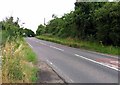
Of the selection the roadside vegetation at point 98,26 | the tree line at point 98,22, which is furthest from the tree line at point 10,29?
the tree line at point 98,22

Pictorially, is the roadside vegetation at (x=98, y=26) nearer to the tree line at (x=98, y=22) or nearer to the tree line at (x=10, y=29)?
the tree line at (x=98, y=22)

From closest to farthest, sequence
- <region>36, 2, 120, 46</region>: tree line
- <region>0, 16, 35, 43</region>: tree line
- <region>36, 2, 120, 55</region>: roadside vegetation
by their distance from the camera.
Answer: <region>0, 16, 35, 43</region>: tree line, <region>36, 2, 120, 55</region>: roadside vegetation, <region>36, 2, 120, 46</region>: tree line

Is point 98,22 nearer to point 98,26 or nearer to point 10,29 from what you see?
point 98,26

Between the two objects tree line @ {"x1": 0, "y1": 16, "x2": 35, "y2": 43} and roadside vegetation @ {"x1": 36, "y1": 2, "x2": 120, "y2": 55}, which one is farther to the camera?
roadside vegetation @ {"x1": 36, "y1": 2, "x2": 120, "y2": 55}

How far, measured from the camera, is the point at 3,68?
9.73m

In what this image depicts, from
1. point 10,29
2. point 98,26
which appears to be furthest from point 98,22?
point 10,29

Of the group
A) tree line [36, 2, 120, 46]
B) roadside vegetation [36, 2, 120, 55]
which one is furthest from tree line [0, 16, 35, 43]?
tree line [36, 2, 120, 46]

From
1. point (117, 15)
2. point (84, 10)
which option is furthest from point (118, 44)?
point (84, 10)

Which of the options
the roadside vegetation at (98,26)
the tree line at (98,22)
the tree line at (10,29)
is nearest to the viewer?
the tree line at (10,29)

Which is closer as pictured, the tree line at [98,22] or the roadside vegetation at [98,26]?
the roadside vegetation at [98,26]

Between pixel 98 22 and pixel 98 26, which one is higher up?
pixel 98 22

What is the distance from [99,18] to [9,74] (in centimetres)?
2307

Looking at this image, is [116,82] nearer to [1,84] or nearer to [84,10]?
[1,84]

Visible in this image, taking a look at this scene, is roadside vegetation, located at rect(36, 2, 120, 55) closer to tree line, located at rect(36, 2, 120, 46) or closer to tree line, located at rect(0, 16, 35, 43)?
tree line, located at rect(36, 2, 120, 46)
